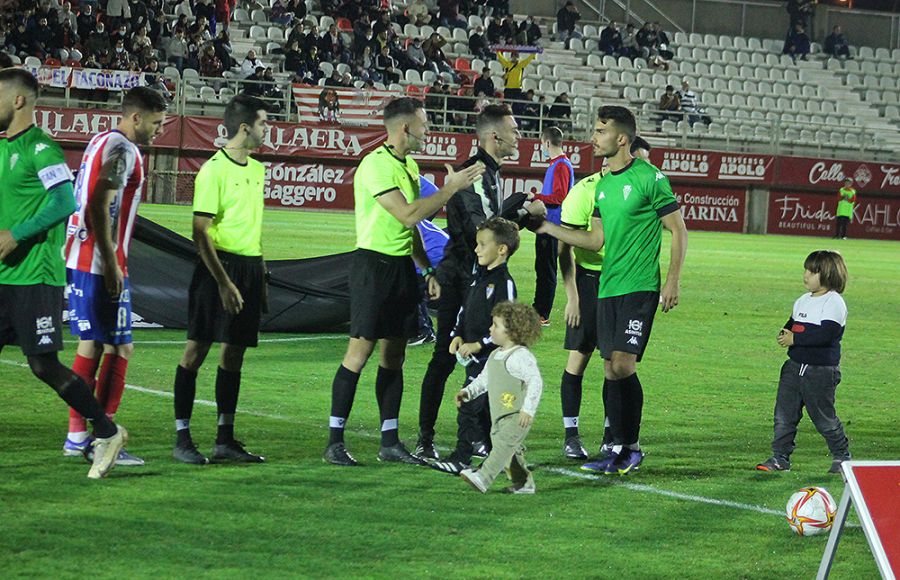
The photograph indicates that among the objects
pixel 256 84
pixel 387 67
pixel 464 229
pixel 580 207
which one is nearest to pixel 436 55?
pixel 387 67

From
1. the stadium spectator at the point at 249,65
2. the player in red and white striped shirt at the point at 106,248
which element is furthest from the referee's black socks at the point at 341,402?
the stadium spectator at the point at 249,65

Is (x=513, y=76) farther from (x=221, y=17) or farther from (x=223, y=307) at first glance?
(x=223, y=307)

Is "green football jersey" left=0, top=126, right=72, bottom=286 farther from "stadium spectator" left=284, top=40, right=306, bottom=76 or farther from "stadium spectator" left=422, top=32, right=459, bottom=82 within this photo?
"stadium spectator" left=422, top=32, right=459, bottom=82

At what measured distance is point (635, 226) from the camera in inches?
291

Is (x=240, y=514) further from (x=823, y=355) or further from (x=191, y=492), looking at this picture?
(x=823, y=355)

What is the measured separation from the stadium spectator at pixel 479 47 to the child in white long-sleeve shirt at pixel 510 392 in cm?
3369

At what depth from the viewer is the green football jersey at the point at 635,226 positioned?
736 centimetres

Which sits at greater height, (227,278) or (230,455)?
(227,278)

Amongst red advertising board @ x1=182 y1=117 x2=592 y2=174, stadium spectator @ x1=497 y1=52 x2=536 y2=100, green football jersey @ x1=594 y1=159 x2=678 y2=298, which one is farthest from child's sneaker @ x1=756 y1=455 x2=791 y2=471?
stadium spectator @ x1=497 y1=52 x2=536 y2=100

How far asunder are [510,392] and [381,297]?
39.9 inches

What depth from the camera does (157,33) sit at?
33.4 metres

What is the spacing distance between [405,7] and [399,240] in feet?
115

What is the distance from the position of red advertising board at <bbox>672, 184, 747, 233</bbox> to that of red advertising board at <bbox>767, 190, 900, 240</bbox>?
1.04 metres

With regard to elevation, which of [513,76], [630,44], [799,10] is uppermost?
[799,10]
